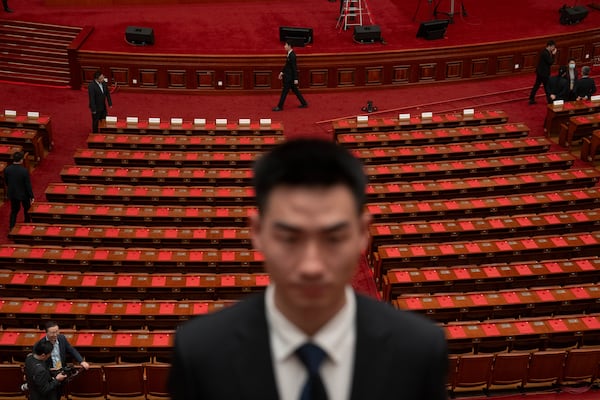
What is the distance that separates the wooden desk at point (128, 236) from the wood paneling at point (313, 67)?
4.21 metres

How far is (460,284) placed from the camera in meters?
5.64

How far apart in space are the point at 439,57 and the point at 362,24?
4.76 ft

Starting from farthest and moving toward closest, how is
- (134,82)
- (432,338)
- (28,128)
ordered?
(134,82) → (28,128) → (432,338)

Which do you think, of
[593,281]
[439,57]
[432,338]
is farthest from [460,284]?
[439,57]

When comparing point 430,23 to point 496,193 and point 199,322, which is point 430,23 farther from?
point 199,322

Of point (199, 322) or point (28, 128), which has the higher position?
point (199, 322)

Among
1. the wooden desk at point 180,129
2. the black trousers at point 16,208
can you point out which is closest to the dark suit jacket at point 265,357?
the black trousers at point 16,208

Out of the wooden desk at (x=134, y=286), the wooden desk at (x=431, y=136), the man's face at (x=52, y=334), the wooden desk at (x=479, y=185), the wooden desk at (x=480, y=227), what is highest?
the man's face at (x=52, y=334)

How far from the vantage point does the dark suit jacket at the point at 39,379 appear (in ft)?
14.4

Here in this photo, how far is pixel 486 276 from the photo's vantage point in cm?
568

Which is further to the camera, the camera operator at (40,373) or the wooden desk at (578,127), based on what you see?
the wooden desk at (578,127)

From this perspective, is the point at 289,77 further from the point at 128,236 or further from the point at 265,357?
the point at 265,357

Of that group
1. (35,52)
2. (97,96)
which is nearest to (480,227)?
(97,96)

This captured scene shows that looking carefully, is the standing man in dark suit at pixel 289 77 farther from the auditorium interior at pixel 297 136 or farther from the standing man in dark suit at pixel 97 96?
the standing man in dark suit at pixel 97 96
